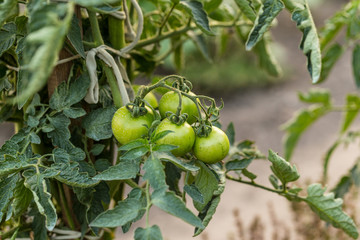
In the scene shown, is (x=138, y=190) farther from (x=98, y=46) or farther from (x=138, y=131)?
(x=98, y=46)

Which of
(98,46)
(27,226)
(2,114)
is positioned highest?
(98,46)

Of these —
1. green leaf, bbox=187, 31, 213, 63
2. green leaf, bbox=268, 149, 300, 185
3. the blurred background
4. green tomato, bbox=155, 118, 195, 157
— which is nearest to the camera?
green tomato, bbox=155, 118, 195, 157

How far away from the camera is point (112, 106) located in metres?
0.54

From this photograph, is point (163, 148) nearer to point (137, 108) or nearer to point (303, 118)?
point (137, 108)

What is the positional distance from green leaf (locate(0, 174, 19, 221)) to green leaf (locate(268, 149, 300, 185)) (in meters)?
0.32

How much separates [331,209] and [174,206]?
34 cm

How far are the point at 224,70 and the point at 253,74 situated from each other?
267mm

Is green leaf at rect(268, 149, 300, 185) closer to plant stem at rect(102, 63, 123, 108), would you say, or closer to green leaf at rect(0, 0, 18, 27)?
plant stem at rect(102, 63, 123, 108)

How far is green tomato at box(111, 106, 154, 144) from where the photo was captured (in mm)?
481

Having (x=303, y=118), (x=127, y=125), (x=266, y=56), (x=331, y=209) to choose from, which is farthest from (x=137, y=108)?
(x=303, y=118)

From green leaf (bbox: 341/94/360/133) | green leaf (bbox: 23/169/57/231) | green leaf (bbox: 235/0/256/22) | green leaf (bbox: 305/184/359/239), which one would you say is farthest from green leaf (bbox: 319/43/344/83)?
green leaf (bbox: 23/169/57/231)

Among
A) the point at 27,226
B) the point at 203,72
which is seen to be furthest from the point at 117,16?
the point at 203,72

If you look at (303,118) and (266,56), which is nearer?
(266,56)

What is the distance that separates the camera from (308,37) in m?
0.45
